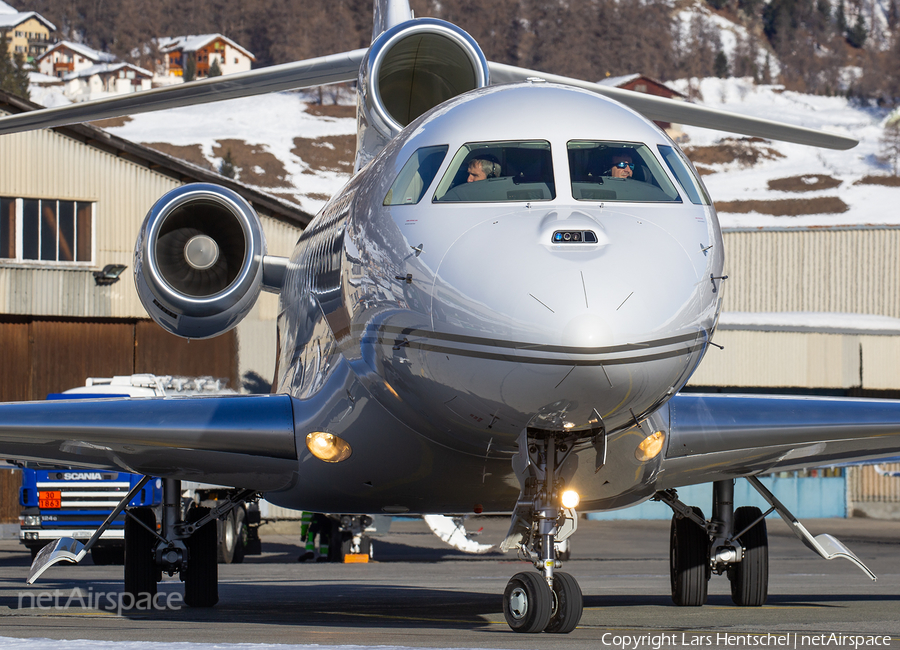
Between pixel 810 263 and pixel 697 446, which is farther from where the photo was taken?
pixel 810 263

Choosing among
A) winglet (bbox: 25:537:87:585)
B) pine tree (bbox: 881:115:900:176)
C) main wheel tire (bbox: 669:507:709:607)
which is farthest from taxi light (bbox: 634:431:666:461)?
pine tree (bbox: 881:115:900:176)

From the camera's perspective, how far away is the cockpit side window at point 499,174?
300 inches

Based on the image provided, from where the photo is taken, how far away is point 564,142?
7.96 metres

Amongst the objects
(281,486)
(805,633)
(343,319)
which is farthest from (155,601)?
(805,633)

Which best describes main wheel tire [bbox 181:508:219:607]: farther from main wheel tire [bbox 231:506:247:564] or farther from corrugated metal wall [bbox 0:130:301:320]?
corrugated metal wall [bbox 0:130:301:320]

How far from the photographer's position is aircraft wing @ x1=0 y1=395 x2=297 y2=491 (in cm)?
957

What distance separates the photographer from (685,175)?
322 inches

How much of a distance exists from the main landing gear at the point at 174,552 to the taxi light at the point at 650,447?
3.89m

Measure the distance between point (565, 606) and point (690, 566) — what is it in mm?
4264

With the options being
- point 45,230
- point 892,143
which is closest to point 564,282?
point 45,230

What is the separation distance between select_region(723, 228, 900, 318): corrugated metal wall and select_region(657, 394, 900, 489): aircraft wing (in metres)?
31.5

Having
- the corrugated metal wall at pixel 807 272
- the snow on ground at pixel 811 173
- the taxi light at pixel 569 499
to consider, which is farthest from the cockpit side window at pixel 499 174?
the snow on ground at pixel 811 173

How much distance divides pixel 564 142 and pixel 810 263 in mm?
35544

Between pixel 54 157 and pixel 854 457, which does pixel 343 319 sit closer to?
pixel 854 457
